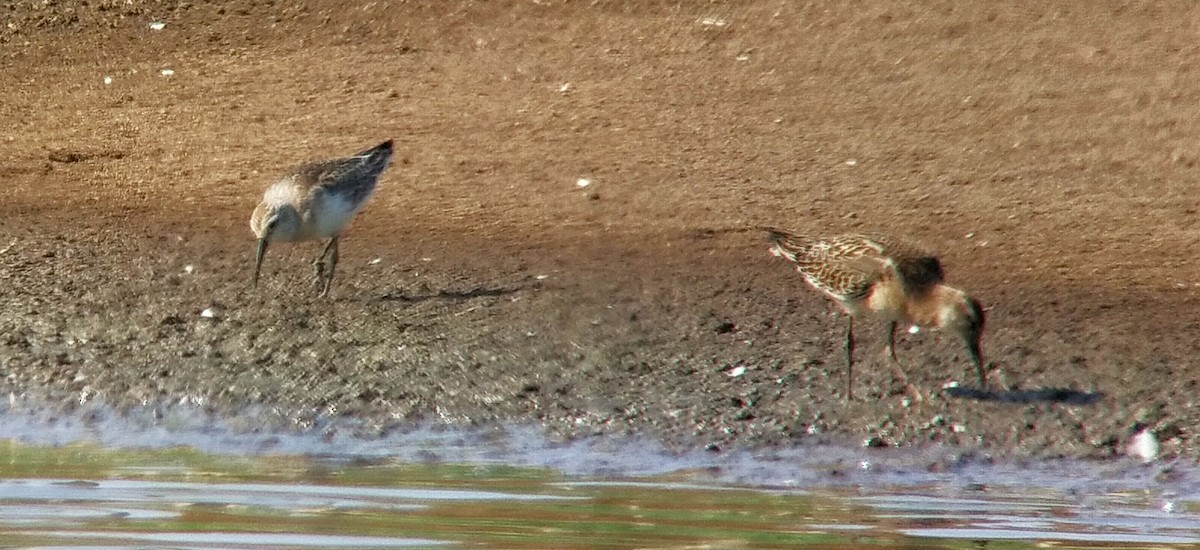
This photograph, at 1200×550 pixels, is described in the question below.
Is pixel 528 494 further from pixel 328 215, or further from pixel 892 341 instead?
pixel 328 215

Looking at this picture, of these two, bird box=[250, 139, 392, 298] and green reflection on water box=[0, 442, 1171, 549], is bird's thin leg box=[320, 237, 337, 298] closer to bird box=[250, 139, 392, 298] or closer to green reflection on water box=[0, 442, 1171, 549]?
bird box=[250, 139, 392, 298]

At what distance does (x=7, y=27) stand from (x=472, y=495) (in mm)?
10580

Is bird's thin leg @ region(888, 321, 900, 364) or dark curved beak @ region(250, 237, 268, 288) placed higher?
dark curved beak @ region(250, 237, 268, 288)

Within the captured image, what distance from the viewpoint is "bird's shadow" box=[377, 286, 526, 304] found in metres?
9.96

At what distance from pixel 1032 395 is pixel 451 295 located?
287cm

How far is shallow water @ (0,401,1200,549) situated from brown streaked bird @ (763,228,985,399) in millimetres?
682

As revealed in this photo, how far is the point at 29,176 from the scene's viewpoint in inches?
503

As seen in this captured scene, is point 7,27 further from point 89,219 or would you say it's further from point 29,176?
point 89,219

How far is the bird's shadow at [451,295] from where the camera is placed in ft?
32.7

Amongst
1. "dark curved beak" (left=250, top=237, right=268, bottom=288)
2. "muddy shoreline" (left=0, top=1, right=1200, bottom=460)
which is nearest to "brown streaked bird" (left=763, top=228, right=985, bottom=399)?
"muddy shoreline" (left=0, top=1, right=1200, bottom=460)

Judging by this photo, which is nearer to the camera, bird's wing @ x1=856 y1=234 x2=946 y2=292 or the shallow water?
the shallow water

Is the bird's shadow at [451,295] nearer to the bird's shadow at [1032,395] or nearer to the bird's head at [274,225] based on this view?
the bird's head at [274,225]

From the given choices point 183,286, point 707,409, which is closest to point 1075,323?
point 707,409

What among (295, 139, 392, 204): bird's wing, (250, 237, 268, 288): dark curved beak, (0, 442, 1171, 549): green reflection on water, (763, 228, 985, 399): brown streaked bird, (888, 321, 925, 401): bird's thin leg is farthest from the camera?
(295, 139, 392, 204): bird's wing
